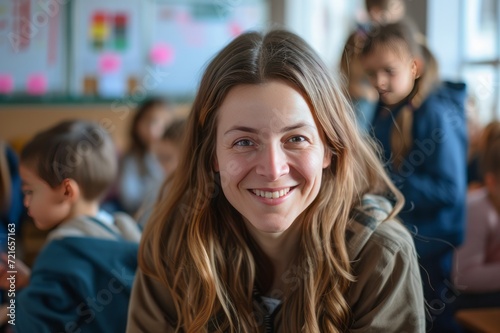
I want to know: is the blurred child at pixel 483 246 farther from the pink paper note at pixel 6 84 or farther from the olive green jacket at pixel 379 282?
the pink paper note at pixel 6 84

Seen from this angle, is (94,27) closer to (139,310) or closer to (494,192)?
(494,192)

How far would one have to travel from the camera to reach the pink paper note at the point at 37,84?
511cm

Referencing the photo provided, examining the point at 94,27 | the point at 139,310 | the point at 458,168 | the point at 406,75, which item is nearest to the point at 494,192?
the point at 458,168

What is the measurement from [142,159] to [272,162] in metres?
2.81

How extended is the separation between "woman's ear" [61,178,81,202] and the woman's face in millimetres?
531

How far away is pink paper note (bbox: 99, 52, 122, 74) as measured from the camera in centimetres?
530

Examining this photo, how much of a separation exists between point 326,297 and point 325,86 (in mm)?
421

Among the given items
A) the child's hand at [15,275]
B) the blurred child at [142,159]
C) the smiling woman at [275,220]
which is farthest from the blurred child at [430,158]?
the blurred child at [142,159]

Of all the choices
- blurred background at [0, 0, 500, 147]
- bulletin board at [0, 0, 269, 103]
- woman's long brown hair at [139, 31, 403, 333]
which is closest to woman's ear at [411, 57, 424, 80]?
woman's long brown hair at [139, 31, 403, 333]

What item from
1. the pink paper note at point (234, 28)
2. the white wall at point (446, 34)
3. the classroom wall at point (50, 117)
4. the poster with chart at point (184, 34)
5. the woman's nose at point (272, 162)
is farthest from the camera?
the pink paper note at point (234, 28)

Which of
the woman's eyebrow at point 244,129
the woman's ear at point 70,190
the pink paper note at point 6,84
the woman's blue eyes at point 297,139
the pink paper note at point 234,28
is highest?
the pink paper note at point 234,28

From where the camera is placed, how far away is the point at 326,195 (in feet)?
4.25

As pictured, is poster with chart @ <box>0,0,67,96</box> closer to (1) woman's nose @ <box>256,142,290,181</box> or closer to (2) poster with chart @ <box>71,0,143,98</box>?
(2) poster with chart @ <box>71,0,143,98</box>

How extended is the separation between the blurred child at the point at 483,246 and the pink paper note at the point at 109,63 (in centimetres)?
358
